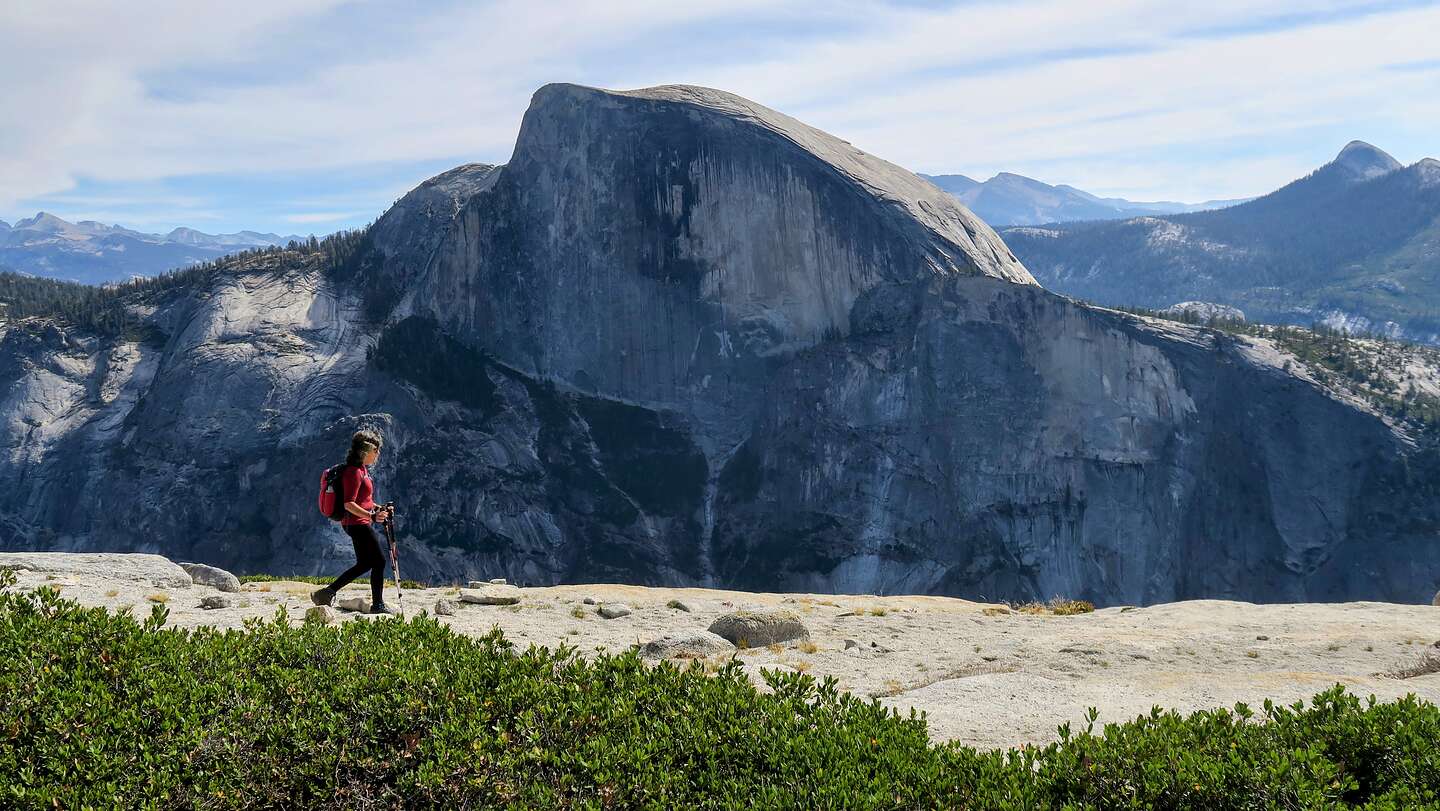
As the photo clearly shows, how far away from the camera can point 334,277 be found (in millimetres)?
173250

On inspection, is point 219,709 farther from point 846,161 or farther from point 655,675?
point 846,161

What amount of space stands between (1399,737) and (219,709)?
45.0 ft

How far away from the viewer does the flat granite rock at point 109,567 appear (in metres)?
26.3

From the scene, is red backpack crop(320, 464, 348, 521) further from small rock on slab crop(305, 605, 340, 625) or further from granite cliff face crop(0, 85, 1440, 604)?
granite cliff face crop(0, 85, 1440, 604)

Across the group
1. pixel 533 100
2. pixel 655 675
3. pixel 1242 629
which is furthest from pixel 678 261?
pixel 655 675

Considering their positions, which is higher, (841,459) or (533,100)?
(533,100)

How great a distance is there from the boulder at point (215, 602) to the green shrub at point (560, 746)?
1076 cm

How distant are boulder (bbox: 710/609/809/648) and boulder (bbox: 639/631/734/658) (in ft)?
3.77

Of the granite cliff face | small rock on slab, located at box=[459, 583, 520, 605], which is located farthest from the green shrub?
the granite cliff face

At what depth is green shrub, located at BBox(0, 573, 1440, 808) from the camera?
9.80m

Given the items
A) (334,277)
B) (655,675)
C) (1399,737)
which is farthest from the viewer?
(334,277)

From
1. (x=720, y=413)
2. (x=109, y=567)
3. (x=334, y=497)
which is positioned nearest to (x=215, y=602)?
(x=334, y=497)

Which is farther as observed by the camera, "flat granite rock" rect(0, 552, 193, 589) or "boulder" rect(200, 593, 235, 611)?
"flat granite rock" rect(0, 552, 193, 589)

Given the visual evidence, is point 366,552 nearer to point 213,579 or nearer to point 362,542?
point 362,542
